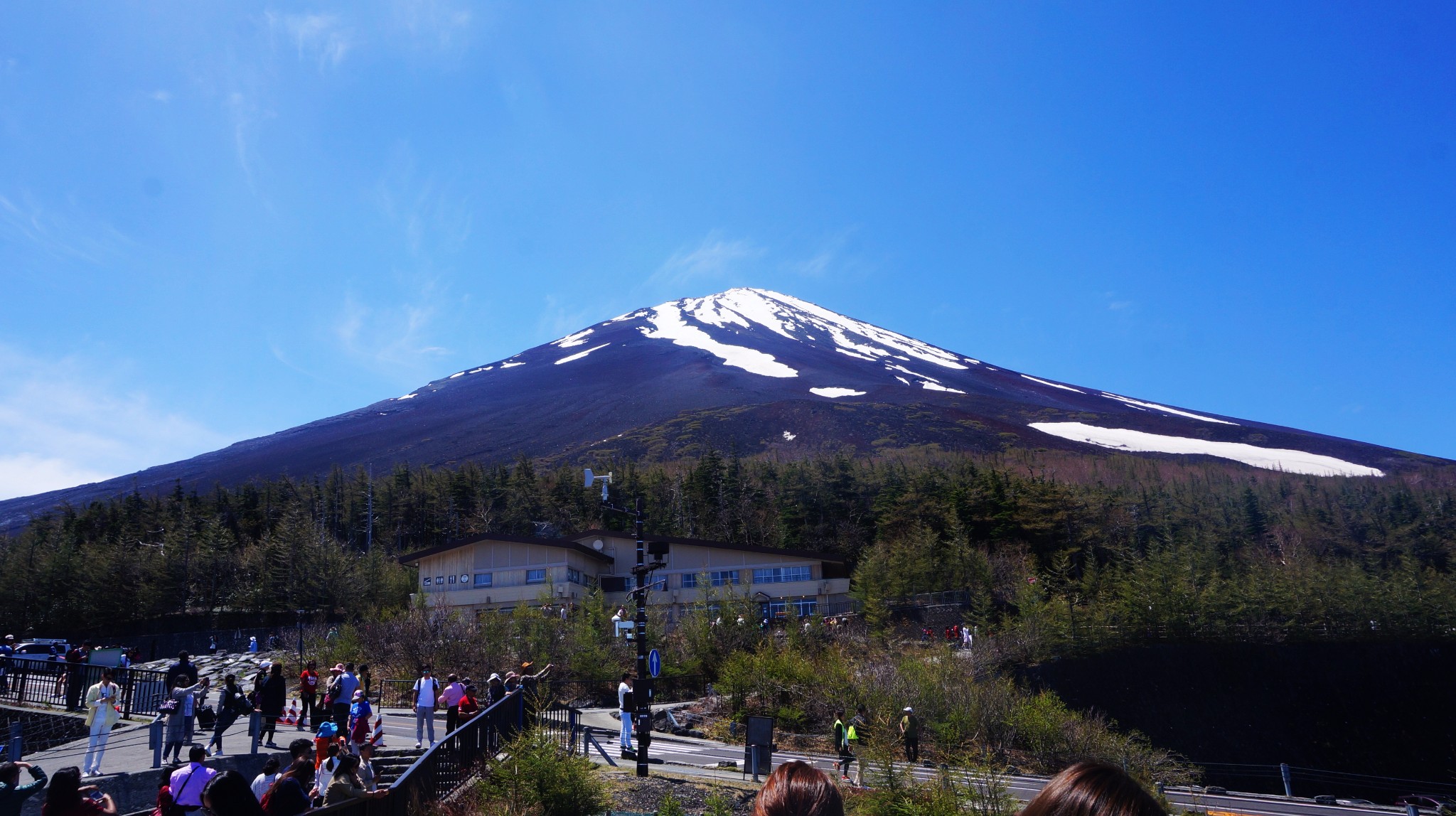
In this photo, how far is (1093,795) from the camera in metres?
1.80

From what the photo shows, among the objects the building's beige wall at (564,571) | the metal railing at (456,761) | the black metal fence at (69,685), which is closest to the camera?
the metal railing at (456,761)

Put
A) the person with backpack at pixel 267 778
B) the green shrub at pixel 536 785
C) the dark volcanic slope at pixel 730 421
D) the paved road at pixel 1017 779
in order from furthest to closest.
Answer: the dark volcanic slope at pixel 730 421
the paved road at pixel 1017 779
the green shrub at pixel 536 785
the person with backpack at pixel 267 778

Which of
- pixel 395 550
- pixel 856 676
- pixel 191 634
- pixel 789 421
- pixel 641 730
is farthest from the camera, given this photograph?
pixel 789 421

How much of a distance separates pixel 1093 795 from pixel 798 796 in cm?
94

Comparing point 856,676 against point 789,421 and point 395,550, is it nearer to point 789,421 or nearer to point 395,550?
point 395,550

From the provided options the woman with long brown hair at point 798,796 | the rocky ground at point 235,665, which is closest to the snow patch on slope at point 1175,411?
the rocky ground at point 235,665

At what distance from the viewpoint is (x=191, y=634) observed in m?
47.5

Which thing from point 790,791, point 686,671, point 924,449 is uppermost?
point 924,449

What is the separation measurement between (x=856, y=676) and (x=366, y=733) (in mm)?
15551

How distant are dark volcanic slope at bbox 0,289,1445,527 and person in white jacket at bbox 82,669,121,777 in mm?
97909

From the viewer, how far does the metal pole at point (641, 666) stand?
1495cm

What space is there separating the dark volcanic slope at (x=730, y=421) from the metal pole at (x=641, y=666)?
94.7 m

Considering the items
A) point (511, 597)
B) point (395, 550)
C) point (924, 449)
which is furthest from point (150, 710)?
point (924, 449)

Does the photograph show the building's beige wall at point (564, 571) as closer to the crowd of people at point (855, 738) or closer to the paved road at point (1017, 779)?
the paved road at point (1017, 779)
